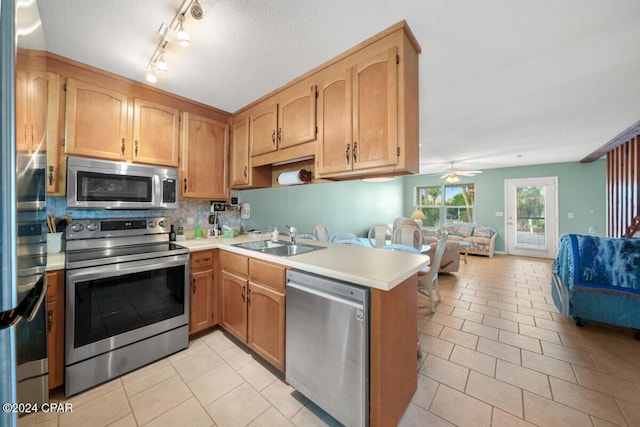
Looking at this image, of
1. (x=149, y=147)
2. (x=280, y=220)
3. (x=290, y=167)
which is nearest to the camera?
(x=149, y=147)

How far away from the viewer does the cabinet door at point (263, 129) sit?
7.50 ft

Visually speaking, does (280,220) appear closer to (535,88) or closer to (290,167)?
(290,167)

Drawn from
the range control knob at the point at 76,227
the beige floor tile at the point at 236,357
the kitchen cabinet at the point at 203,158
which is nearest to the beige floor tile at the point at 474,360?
the beige floor tile at the point at 236,357

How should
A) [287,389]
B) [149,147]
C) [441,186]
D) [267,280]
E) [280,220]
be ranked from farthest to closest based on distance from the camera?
[441,186], [280,220], [149,147], [267,280], [287,389]

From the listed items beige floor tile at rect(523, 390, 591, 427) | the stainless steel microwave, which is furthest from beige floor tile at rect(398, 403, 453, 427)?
the stainless steel microwave

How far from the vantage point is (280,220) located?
3.53 meters

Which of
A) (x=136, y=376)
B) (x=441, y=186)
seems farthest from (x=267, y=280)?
(x=441, y=186)

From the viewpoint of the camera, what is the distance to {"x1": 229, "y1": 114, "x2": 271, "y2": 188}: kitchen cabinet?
259 centimetres

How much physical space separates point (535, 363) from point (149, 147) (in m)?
3.89

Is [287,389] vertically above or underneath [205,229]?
underneath

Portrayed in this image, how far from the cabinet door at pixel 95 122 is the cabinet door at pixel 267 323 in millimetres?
1689

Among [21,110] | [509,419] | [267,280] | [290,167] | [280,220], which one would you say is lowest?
[509,419]

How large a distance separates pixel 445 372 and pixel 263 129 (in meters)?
2.69

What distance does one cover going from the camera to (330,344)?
4.34 feet
